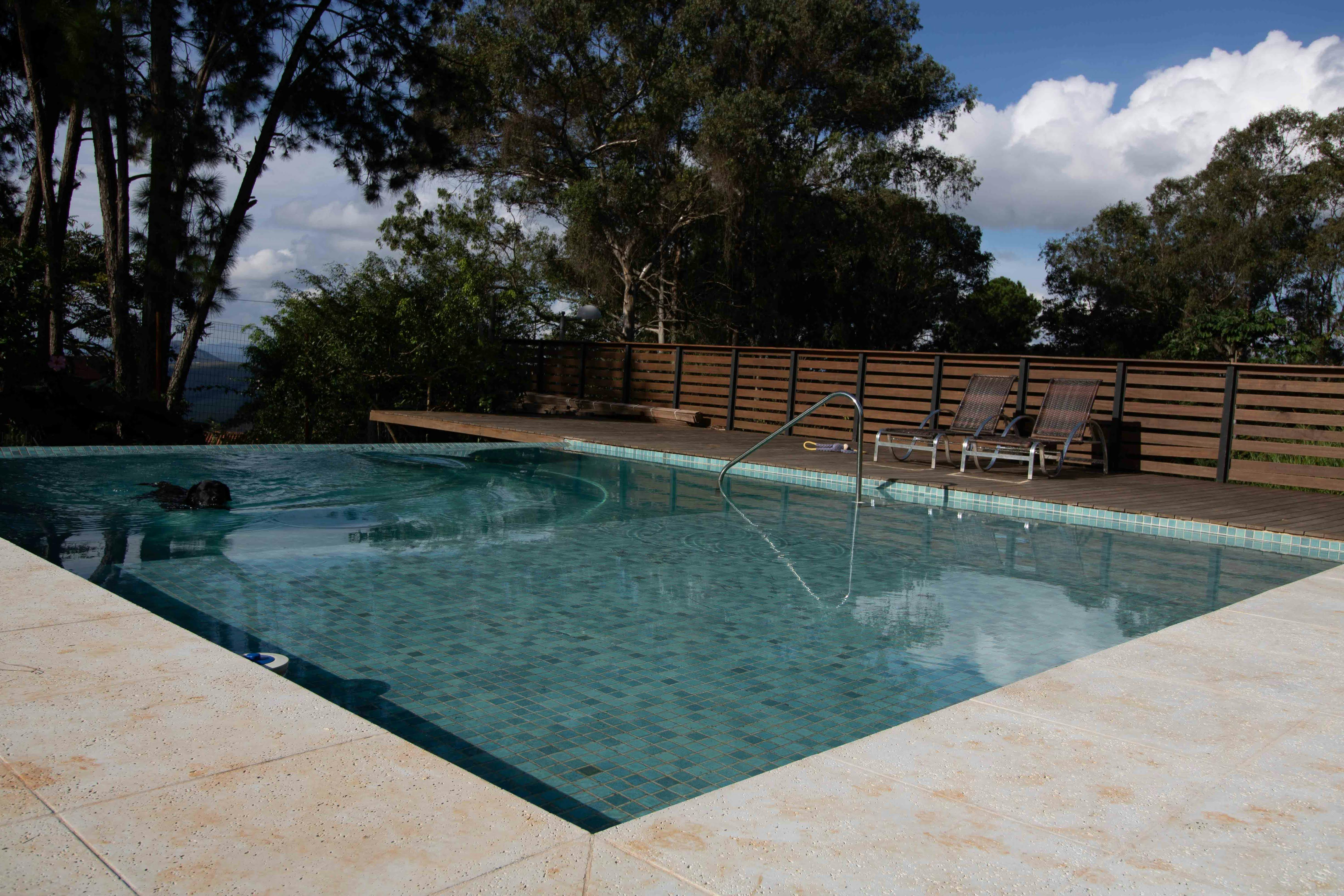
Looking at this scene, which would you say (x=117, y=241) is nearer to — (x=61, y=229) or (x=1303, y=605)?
(x=61, y=229)

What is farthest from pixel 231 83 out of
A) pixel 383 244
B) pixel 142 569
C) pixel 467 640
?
pixel 383 244

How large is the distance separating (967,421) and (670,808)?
7.86 meters

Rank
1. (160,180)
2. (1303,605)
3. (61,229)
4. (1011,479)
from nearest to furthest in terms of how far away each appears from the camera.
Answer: (1303,605) < (1011,479) < (160,180) < (61,229)

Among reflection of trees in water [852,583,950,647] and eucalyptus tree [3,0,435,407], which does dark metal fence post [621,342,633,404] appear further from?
reflection of trees in water [852,583,950,647]

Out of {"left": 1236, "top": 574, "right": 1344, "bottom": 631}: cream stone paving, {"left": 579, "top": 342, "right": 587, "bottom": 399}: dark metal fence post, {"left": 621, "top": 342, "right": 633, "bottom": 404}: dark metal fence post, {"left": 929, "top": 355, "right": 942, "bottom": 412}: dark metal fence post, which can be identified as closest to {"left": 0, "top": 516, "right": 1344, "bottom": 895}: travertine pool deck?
{"left": 1236, "top": 574, "right": 1344, "bottom": 631}: cream stone paving

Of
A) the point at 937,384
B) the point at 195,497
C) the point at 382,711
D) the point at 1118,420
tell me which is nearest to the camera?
the point at 382,711

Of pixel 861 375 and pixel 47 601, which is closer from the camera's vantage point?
pixel 47 601

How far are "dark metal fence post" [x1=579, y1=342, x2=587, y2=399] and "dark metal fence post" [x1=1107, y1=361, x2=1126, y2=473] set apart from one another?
8025mm

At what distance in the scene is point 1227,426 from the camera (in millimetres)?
8445

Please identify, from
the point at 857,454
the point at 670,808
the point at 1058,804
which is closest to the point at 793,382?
the point at 857,454

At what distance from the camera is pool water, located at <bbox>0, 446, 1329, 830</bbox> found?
289 cm

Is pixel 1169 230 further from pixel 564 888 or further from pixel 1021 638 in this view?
pixel 564 888

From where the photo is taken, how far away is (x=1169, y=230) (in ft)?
98.4

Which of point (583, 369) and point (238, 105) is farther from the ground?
point (238, 105)
